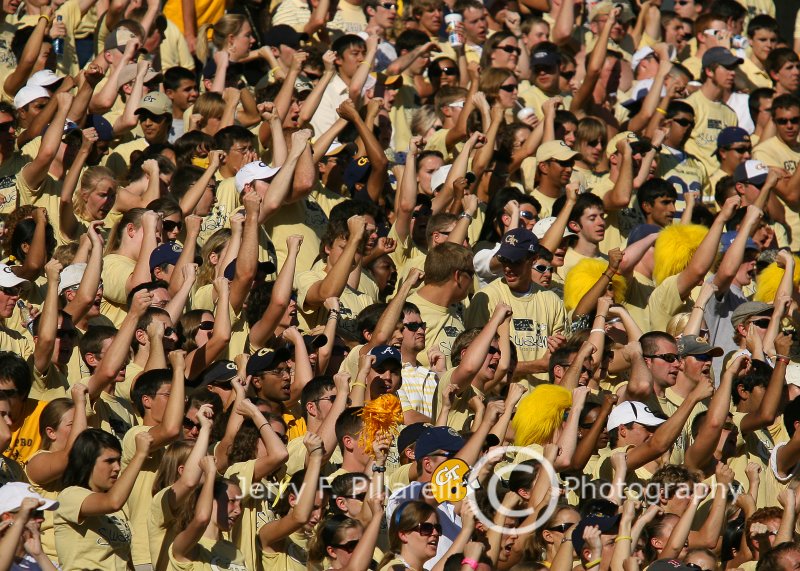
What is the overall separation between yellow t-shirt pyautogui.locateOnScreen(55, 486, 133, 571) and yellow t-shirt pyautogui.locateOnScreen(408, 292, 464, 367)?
8.90 ft

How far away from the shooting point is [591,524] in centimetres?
823

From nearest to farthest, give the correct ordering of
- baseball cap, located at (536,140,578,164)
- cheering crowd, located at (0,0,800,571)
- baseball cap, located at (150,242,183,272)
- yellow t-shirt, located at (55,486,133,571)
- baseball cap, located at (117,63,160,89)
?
yellow t-shirt, located at (55,486,133,571), cheering crowd, located at (0,0,800,571), baseball cap, located at (150,242,183,272), baseball cap, located at (117,63,160,89), baseball cap, located at (536,140,578,164)

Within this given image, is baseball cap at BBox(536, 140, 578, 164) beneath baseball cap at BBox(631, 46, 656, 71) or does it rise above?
above

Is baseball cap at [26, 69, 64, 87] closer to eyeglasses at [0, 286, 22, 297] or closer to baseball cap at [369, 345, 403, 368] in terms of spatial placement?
eyeglasses at [0, 286, 22, 297]

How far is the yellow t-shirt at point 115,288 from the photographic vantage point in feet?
32.6

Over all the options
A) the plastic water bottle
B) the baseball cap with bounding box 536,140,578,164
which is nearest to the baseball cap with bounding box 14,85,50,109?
the plastic water bottle

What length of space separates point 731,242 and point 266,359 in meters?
3.83

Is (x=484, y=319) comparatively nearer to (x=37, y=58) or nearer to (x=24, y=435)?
(x=24, y=435)

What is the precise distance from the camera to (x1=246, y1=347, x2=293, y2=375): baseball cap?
29.8 feet

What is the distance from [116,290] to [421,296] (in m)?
1.81

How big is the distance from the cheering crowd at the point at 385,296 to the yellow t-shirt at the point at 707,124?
1.1 inches

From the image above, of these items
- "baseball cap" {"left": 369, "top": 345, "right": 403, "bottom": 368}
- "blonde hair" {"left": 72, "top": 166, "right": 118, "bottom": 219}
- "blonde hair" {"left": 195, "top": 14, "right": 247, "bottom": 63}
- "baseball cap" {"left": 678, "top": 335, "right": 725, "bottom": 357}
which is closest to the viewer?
"baseball cap" {"left": 369, "top": 345, "right": 403, "bottom": 368}

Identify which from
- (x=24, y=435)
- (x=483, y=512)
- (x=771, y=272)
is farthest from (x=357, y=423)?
(x=771, y=272)

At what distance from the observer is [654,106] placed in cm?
1346
